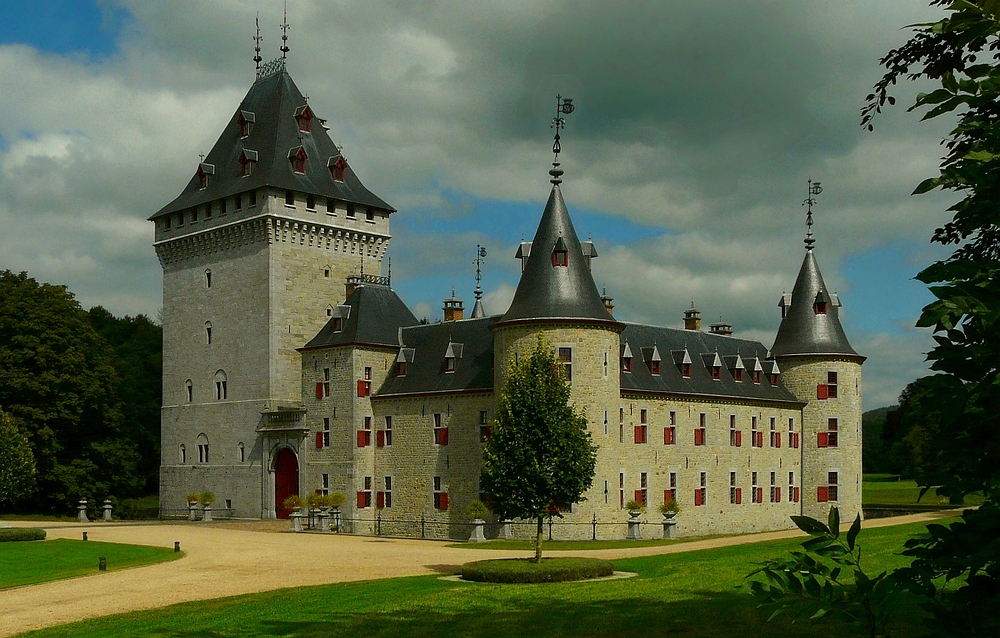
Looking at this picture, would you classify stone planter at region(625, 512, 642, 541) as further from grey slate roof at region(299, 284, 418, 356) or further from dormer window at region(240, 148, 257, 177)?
dormer window at region(240, 148, 257, 177)

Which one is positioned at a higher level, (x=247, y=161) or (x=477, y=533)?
(x=247, y=161)

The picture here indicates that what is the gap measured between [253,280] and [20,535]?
18.2m

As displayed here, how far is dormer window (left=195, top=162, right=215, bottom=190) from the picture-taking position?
54406 mm

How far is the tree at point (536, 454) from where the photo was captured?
25812 mm

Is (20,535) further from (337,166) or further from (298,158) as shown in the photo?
(337,166)

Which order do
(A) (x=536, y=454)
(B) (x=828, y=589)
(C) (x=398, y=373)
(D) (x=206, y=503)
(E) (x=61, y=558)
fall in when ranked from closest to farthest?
(B) (x=828, y=589) → (A) (x=536, y=454) → (E) (x=61, y=558) → (C) (x=398, y=373) → (D) (x=206, y=503)

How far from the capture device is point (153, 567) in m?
28.2

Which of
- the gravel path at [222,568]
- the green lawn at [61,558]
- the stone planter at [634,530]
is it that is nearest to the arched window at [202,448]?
the gravel path at [222,568]

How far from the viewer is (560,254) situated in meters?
39.8

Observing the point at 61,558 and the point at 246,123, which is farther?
the point at 246,123

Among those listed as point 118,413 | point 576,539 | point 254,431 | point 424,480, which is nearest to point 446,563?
point 576,539

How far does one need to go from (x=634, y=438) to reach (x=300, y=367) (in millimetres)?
16423

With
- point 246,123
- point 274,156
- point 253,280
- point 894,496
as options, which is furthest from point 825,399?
point 246,123

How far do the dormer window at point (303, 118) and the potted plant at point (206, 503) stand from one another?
18.1 meters
